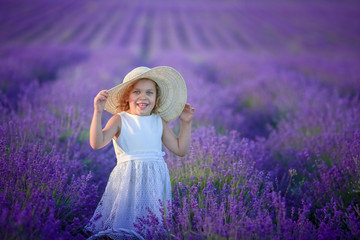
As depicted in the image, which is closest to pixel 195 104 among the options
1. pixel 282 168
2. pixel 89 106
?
pixel 89 106

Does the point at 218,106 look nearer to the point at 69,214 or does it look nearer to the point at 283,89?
the point at 283,89

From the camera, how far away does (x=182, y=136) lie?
7.12 ft

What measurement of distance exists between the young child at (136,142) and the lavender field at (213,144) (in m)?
0.12

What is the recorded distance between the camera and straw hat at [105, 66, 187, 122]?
2.04 metres

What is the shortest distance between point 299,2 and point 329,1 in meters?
2.42

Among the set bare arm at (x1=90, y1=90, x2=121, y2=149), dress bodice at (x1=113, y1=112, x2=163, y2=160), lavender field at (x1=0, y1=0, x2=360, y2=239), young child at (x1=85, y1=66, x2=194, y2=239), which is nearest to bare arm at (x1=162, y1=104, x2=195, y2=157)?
young child at (x1=85, y1=66, x2=194, y2=239)

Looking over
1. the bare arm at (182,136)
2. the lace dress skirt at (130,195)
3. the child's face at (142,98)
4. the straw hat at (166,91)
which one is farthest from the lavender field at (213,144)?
the child's face at (142,98)

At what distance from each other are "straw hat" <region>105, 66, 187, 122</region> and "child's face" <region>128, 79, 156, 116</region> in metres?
0.05

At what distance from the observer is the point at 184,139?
216 cm

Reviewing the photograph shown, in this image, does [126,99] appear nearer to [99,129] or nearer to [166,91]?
[166,91]

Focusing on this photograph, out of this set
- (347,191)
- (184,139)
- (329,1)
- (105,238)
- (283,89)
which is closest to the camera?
(105,238)

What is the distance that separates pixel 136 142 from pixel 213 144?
82cm

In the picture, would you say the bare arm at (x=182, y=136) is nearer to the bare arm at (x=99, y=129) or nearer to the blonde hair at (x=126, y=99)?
the blonde hair at (x=126, y=99)

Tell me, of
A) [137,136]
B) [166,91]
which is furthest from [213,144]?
[137,136]
